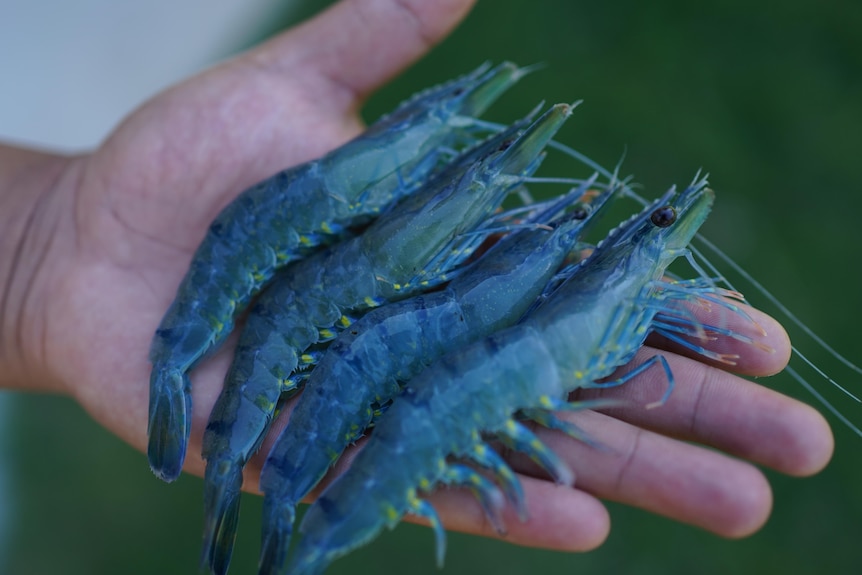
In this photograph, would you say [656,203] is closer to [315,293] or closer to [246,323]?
[315,293]

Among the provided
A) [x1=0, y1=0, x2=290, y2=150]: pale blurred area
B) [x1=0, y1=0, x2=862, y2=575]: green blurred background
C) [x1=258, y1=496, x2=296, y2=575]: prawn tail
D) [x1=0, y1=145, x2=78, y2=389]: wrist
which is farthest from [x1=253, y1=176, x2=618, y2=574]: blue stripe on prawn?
[x1=0, y1=0, x2=290, y2=150]: pale blurred area

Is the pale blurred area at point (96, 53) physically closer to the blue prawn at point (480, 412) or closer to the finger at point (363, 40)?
the finger at point (363, 40)

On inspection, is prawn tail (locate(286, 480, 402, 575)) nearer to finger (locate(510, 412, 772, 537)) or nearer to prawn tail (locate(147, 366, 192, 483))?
finger (locate(510, 412, 772, 537))

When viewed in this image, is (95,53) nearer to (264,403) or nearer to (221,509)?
(264,403)

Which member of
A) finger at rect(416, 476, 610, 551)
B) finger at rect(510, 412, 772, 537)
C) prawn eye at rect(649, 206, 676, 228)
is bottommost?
finger at rect(416, 476, 610, 551)

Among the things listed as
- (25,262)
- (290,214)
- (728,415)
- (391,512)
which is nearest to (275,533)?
(391,512)

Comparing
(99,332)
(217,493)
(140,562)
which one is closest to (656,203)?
(217,493)
